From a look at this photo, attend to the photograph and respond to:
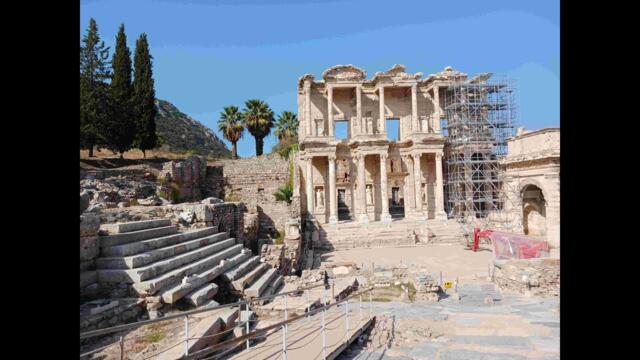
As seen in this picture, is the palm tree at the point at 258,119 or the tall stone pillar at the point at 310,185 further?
the palm tree at the point at 258,119

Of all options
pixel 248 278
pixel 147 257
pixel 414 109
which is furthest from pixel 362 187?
pixel 147 257

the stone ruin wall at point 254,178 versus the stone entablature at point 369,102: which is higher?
the stone entablature at point 369,102

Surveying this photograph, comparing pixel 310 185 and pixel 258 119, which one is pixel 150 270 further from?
pixel 258 119

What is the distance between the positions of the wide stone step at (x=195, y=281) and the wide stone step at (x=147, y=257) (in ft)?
3.50

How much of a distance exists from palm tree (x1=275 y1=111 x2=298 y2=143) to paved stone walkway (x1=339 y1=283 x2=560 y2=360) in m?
33.0

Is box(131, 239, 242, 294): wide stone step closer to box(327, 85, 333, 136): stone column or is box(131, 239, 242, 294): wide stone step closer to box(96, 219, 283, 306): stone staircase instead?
box(96, 219, 283, 306): stone staircase

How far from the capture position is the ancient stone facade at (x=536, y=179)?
16.1 m

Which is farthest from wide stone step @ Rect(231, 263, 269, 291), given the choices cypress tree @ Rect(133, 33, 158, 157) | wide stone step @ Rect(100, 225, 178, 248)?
cypress tree @ Rect(133, 33, 158, 157)

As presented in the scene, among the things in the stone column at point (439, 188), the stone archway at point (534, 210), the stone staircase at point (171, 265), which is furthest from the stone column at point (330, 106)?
the stone staircase at point (171, 265)

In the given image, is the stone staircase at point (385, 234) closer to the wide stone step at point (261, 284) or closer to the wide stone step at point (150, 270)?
the wide stone step at point (261, 284)

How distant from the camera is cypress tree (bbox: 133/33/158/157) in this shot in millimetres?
32938

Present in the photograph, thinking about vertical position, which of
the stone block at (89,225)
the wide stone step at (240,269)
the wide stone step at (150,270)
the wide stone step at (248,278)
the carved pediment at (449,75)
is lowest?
the wide stone step at (248,278)
